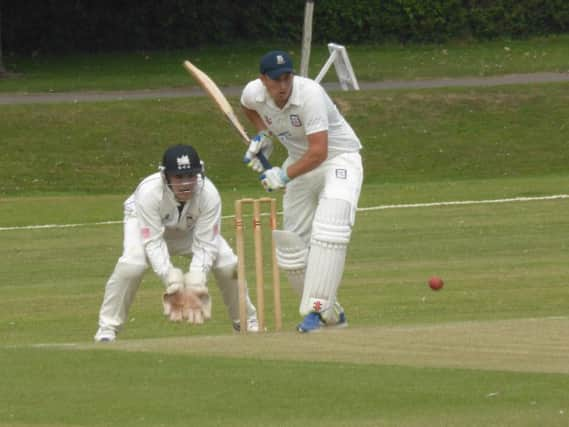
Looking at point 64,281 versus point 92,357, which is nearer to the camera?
point 92,357

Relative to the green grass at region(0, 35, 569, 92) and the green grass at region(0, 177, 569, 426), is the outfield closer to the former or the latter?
the green grass at region(0, 177, 569, 426)

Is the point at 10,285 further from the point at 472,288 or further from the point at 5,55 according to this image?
the point at 5,55

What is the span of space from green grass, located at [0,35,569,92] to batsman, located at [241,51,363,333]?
14.9 m

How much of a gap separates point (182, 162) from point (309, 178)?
771 mm

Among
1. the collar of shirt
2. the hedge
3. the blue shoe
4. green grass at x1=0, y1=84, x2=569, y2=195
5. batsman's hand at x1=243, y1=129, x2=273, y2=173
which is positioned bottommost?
green grass at x1=0, y1=84, x2=569, y2=195

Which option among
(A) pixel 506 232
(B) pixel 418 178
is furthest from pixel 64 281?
(B) pixel 418 178

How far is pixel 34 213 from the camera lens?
1703 centimetres

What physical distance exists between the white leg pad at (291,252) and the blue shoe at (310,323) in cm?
48

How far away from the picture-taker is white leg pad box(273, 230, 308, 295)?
8531 mm

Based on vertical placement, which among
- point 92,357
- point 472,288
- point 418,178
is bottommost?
point 418,178

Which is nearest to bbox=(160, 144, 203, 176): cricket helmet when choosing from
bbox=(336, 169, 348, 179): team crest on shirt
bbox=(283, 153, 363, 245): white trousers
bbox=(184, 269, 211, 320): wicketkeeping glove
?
bbox=(184, 269, 211, 320): wicketkeeping glove

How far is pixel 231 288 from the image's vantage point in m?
8.93

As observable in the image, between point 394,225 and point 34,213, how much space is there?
4156 mm

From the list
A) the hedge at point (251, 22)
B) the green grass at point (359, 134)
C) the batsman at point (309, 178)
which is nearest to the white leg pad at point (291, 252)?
the batsman at point (309, 178)
